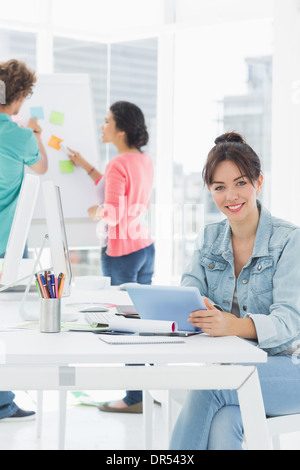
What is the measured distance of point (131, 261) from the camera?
130 inches

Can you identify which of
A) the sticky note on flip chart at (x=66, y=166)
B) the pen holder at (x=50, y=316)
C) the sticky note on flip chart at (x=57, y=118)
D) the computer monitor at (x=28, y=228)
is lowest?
the pen holder at (x=50, y=316)

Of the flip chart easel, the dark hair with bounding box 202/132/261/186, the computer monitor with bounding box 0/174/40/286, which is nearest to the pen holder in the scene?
the computer monitor with bounding box 0/174/40/286

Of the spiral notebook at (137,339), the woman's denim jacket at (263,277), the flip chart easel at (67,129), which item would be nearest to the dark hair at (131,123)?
the flip chart easel at (67,129)

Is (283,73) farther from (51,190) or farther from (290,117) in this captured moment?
(51,190)

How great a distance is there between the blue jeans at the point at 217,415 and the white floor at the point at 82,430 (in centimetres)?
96

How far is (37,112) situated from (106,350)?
260 centimetres

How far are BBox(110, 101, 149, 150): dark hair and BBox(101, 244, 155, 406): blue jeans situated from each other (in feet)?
1.84

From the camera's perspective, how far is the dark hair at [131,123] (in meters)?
3.35

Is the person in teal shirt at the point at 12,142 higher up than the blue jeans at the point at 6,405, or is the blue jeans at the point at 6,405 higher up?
the person in teal shirt at the point at 12,142

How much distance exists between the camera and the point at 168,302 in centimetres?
150

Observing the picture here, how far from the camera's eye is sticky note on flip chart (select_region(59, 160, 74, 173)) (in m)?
3.70

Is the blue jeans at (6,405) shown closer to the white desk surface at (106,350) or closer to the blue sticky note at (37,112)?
Result: the white desk surface at (106,350)

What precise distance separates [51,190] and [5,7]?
2.68m

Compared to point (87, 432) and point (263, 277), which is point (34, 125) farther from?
point (263, 277)
